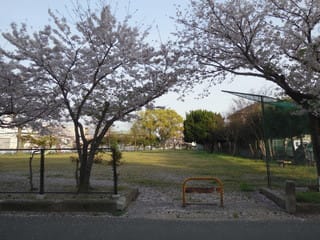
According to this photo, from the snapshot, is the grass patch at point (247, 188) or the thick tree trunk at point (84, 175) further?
the grass patch at point (247, 188)

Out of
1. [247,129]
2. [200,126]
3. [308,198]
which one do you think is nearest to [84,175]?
[308,198]

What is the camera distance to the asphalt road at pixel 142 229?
19.2ft

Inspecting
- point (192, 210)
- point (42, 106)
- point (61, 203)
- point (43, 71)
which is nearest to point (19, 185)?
point (42, 106)

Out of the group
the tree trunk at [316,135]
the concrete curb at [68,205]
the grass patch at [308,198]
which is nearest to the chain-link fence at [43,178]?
the concrete curb at [68,205]

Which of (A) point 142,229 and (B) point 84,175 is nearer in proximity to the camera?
(A) point 142,229

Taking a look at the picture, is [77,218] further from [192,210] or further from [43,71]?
[43,71]

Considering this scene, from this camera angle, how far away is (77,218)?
7.40 m

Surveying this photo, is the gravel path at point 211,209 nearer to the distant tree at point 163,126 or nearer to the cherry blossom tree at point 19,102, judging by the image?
Result: the cherry blossom tree at point 19,102

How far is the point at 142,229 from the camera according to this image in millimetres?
6375

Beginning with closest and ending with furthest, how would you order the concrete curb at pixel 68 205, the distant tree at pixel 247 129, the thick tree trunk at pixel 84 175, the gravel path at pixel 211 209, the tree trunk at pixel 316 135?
1. the gravel path at pixel 211 209
2. the concrete curb at pixel 68 205
3. the thick tree trunk at pixel 84 175
4. the tree trunk at pixel 316 135
5. the distant tree at pixel 247 129

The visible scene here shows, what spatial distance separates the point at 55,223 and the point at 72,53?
18.4 feet

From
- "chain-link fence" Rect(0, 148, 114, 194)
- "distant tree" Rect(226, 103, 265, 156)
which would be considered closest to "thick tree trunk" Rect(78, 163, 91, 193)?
"chain-link fence" Rect(0, 148, 114, 194)

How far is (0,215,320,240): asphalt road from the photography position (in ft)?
19.2

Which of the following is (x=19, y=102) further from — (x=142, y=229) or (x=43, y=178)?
(x=142, y=229)
